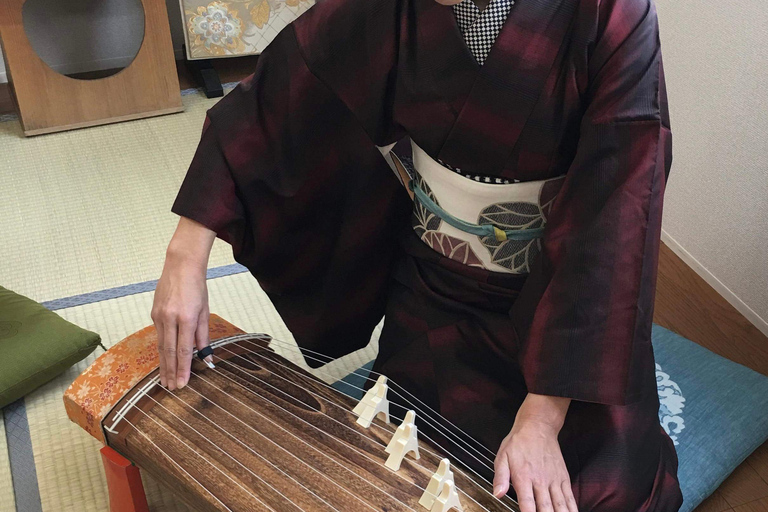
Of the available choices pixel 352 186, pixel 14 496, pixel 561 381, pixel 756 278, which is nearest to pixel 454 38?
pixel 352 186

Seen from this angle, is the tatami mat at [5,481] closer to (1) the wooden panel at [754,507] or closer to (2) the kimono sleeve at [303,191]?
(2) the kimono sleeve at [303,191]

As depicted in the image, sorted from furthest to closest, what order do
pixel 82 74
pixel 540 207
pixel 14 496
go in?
pixel 82 74 < pixel 14 496 < pixel 540 207

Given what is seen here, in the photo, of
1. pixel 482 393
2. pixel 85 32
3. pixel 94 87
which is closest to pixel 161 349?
pixel 482 393

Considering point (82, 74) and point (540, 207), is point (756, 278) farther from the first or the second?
point (82, 74)

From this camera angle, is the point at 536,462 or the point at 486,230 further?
the point at 486,230

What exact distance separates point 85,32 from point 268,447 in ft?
8.67

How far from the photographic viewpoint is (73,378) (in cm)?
180

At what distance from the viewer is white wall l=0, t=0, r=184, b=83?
3.11 meters

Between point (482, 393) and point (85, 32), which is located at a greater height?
point (482, 393)

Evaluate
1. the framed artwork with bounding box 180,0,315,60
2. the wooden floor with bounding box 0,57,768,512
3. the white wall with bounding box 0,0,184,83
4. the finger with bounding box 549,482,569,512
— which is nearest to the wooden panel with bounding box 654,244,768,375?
the wooden floor with bounding box 0,57,768,512

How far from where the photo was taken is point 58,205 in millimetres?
2492

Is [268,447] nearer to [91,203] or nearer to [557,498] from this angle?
[557,498]

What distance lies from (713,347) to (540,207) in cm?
107

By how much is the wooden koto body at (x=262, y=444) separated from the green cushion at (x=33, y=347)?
504 mm
